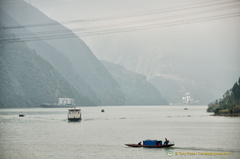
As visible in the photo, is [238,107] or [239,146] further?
[238,107]

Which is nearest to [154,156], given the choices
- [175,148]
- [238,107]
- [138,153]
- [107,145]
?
[138,153]

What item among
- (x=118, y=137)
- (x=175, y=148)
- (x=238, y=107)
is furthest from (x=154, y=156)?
(x=238, y=107)

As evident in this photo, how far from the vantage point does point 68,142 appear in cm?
8800

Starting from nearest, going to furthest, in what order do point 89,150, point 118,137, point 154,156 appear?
point 154,156, point 89,150, point 118,137

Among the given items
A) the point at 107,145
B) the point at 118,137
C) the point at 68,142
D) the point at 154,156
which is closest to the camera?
the point at 154,156

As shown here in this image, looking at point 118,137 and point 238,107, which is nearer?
point 118,137

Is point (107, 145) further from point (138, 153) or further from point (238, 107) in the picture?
point (238, 107)

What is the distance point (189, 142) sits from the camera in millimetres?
87438

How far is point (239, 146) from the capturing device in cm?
8006

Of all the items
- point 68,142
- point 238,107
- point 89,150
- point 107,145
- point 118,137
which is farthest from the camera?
point 238,107

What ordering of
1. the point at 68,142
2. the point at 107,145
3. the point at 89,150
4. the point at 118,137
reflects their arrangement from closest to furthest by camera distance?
the point at 89,150, the point at 107,145, the point at 68,142, the point at 118,137

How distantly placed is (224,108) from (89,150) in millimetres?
133590

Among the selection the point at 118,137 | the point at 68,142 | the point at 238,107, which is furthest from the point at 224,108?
the point at 68,142

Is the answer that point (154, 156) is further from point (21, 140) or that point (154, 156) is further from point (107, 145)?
point (21, 140)
